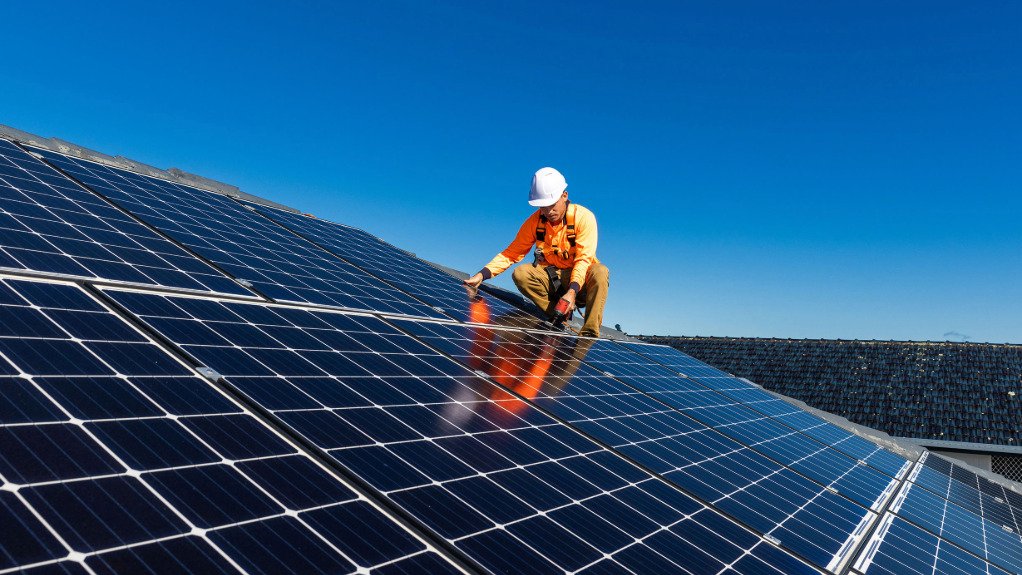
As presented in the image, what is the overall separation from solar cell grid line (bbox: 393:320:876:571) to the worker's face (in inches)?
145

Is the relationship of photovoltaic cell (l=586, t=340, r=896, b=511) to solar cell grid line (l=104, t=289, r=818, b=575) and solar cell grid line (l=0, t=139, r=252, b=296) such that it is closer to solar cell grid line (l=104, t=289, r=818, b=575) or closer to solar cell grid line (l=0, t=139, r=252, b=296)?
solar cell grid line (l=104, t=289, r=818, b=575)

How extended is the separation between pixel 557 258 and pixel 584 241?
79 centimetres

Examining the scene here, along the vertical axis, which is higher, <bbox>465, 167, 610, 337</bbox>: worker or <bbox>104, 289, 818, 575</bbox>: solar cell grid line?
<bbox>465, 167, 610, 337</bbox>: worker

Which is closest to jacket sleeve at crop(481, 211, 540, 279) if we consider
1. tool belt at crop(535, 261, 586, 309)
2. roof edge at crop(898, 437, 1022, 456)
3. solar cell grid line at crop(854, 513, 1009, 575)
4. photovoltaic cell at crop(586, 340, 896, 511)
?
tool belt at crop(535, 261, 586, 309)

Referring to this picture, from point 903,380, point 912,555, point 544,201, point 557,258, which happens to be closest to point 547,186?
point 544,201

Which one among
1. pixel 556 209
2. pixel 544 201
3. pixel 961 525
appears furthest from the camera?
pixel 556 209

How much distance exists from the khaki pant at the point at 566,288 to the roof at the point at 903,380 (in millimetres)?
21537

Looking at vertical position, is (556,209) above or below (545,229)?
above

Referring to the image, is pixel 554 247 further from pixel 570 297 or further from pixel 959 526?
pixel 959 526

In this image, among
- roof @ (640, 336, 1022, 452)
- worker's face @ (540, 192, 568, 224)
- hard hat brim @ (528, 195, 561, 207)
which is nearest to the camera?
hard hat brim @ (528, 195, 561, 207)

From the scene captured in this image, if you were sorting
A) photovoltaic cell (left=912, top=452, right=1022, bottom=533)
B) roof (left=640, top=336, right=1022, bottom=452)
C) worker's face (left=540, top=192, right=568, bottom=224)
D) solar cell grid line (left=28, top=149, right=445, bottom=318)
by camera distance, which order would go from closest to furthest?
solar cell grid line (left=28, top=149, right=445, bottom=318)
photovoltaic cell (left=912, top=452, right=1022, bottom=533)
worker's face (left=540, top=192, right=568, bottom=224)
roof (left=640, top=336, right=1022, bottom=452)

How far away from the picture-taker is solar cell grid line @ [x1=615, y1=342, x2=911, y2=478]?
11.4 m

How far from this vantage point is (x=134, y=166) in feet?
39.0

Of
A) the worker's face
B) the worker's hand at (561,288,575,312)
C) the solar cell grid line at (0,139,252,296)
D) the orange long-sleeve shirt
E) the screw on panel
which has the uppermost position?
the worker's face
